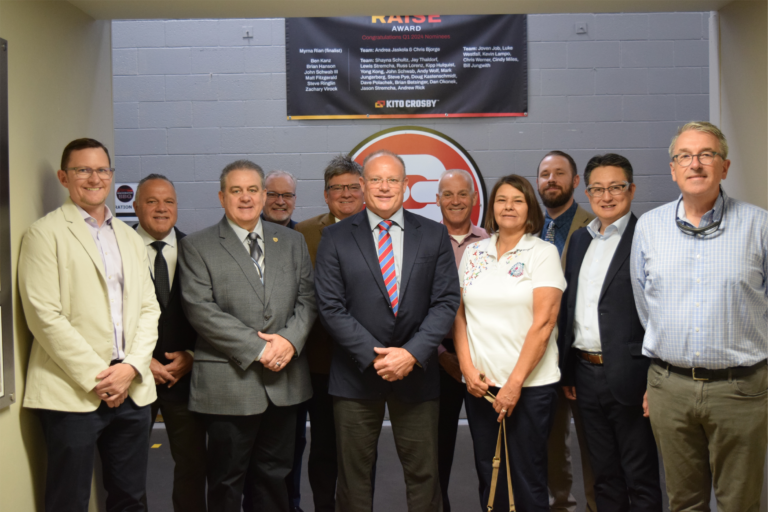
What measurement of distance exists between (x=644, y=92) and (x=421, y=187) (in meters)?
1.88

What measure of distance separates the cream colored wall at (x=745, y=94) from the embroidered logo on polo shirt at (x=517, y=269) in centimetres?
112

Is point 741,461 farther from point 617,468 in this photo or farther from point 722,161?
point 722,161

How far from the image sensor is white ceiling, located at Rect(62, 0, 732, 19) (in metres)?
2.55

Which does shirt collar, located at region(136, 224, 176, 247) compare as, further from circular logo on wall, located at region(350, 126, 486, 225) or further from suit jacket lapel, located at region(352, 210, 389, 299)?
circular logo on wall, located at region(350, 126, 486, 225)

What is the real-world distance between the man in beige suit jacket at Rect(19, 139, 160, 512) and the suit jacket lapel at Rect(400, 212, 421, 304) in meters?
1.02

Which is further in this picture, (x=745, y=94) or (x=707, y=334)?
(x=745, y=94)

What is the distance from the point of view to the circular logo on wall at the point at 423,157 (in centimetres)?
437

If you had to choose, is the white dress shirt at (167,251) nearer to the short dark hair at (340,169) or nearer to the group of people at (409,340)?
the group of people at (409,340)

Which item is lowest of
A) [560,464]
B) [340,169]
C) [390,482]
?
[390,482]

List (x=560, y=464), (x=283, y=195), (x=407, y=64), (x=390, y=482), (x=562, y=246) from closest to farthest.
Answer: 1. (x=560, y=464)
2. (x=562, y=246)
3. (x=390, y=482)
4. (x=283, y=195)
5. (x=407, y=64)

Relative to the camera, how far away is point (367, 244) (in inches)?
90.3

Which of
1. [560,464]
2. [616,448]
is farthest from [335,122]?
[616,448]

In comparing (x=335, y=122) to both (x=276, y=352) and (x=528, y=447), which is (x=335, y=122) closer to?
(x=276, y=352)

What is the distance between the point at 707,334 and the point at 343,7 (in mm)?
2037
